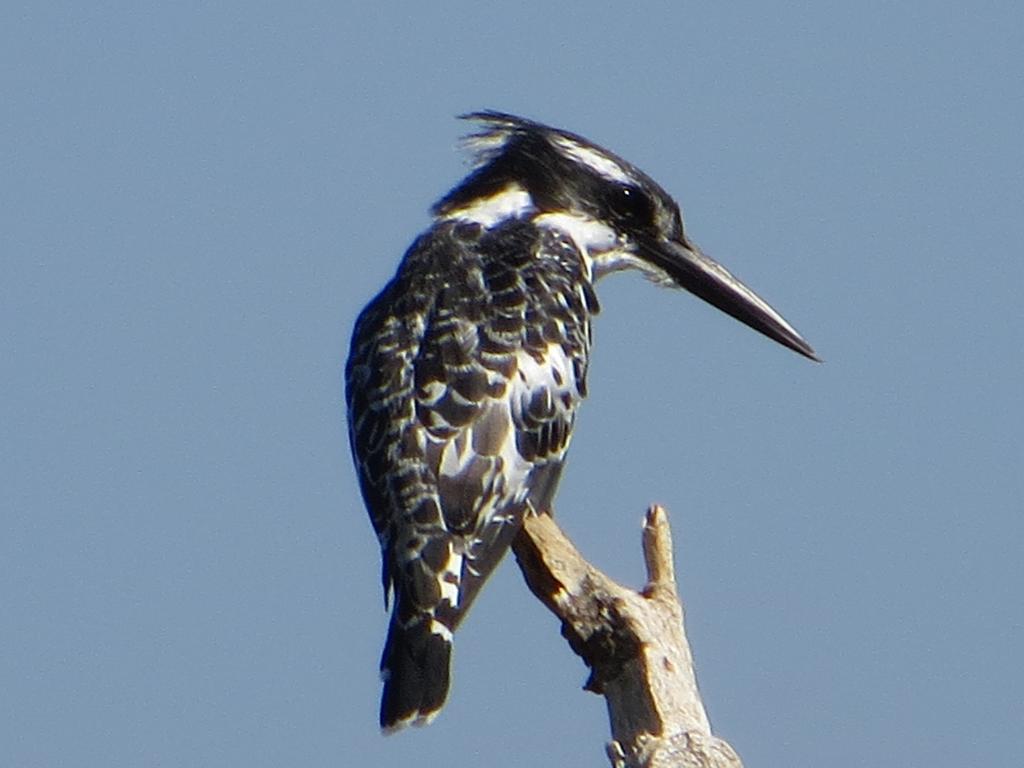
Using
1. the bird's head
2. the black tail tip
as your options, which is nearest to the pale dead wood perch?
the black tail tip

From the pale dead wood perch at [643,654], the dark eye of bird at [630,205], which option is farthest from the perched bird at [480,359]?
the pale dead wood perch at [643,654]

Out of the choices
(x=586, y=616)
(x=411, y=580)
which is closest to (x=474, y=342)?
(x=411, y=580)

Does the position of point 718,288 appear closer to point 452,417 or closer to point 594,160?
point 594,160

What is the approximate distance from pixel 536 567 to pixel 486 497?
13.7 inches

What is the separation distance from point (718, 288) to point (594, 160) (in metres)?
0.83

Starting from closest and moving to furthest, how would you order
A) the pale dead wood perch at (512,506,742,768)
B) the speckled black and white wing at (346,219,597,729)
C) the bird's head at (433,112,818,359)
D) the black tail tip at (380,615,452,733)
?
the pale dead wood perch at (512,506,742,768) → the black tail tip at (380,615,452,733) → the speckled black and white wing at (346,219,597,729) → the bird's head at (433,112,818,359)

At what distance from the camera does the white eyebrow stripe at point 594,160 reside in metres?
8.66

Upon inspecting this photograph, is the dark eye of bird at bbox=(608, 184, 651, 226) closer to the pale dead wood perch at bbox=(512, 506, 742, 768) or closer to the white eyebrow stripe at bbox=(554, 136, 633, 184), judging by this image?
the white eyebrow stripe at bbox=(554, 136, 633, 184)

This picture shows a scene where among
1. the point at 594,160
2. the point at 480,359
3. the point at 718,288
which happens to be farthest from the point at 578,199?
the point at 480,359

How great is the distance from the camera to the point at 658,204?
8742 millimetres

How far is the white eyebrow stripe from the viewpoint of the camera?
8664mm

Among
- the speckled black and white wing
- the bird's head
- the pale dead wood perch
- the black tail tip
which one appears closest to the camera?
the pale dead wood perch

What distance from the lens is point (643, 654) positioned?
6.06m

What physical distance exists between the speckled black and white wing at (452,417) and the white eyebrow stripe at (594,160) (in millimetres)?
648
